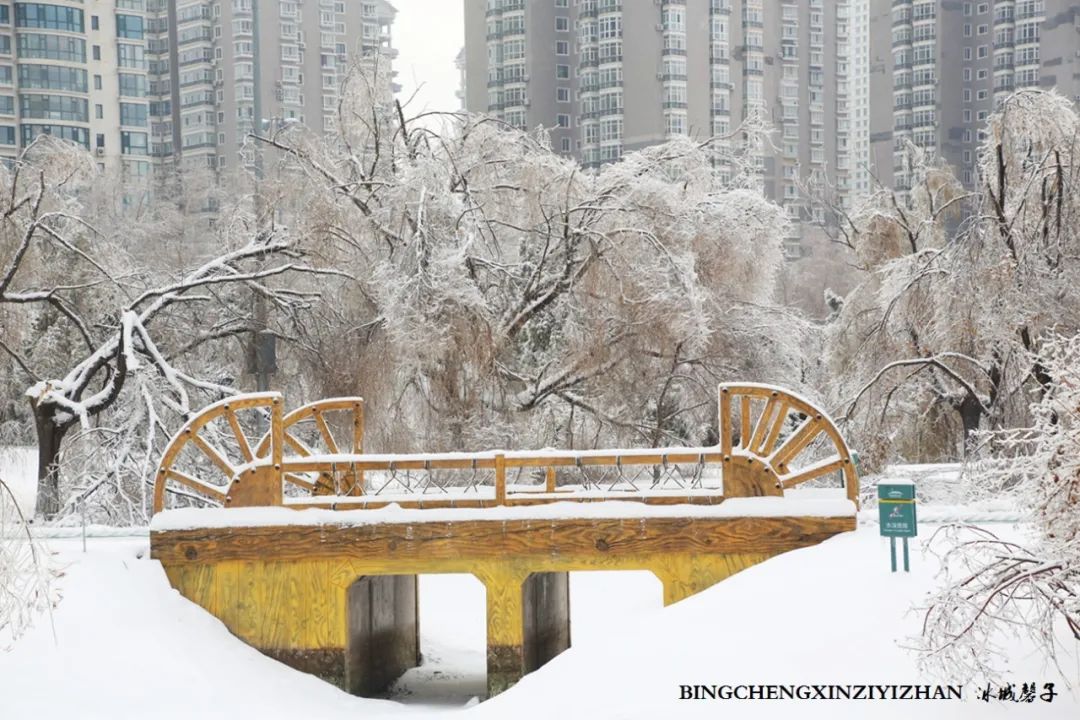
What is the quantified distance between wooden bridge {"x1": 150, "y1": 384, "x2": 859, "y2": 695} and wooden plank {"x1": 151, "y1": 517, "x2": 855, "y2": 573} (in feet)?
0.04

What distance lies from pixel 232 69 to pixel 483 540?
248 ft

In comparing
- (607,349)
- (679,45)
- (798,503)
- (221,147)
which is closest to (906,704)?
(798,503)

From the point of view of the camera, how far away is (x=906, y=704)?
1038cm

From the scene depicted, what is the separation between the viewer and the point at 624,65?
7638 centimetres

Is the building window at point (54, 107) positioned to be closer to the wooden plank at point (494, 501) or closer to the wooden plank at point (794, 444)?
the wooden plank at point (494, 501)

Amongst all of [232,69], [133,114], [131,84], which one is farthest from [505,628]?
[232,69]

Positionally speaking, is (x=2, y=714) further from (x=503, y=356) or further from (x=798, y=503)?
(x=503, y=356)

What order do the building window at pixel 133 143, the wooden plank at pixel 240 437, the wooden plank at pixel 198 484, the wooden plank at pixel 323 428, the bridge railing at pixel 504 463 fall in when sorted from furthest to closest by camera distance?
the building window at pixel 133 143
the wooden plank at pixel 323 428
the wooden plank at pixel 198 484
the wooden plank at pixel 240 437
the bridge railing at pixel 504 463

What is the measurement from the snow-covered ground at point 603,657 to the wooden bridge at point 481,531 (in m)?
0.39

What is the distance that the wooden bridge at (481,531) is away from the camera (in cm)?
Result: 1445

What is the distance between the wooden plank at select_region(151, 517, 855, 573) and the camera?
47.2ft

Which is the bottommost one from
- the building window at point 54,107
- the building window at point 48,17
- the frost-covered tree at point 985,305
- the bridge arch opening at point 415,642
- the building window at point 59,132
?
the bridge arch opening at point 415,642

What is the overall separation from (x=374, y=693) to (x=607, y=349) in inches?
256

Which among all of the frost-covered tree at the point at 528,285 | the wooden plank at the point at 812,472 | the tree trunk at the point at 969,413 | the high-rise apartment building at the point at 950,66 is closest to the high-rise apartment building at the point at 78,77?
the high-rise apartment building at the point at 950,66
